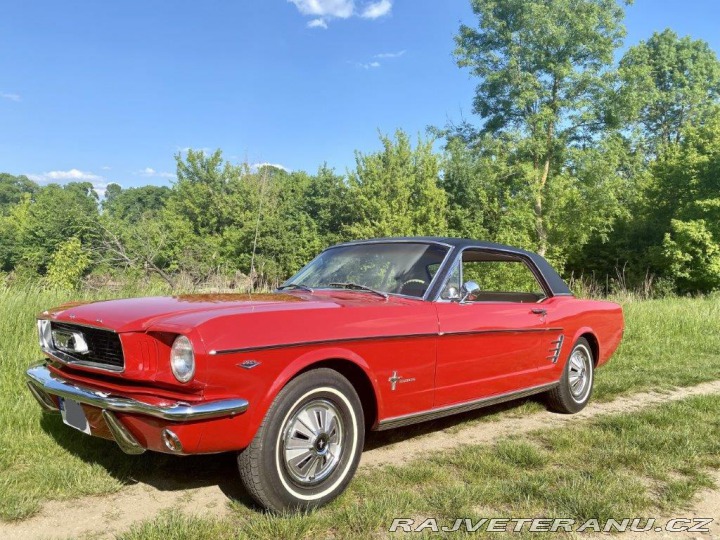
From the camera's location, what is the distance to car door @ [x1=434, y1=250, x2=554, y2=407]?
3998 millimetres

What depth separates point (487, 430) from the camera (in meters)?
4.86

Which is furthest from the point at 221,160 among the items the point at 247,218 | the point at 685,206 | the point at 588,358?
the point at 588,358

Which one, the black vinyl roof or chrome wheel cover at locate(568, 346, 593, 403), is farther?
chrome wheel cover at locate(568, 346, 593, 403)

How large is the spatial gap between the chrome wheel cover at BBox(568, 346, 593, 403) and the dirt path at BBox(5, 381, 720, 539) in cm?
79

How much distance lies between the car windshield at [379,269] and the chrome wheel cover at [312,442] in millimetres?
1184

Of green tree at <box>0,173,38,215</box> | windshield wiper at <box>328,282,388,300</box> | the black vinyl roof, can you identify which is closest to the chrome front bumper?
windshield wiper at <box>328,282,388,300</box>

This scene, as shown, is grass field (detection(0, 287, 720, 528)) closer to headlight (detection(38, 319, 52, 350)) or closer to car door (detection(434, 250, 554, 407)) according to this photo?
car door (detection(434, 250, 554, 407))

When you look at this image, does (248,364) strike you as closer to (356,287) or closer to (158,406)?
(158,406)

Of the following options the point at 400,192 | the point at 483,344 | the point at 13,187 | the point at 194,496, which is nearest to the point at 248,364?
the point at 194,496

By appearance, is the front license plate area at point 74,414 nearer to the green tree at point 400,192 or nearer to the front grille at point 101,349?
the front grille at point 101,349

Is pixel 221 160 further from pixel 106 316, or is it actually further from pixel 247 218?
pixel 106 316

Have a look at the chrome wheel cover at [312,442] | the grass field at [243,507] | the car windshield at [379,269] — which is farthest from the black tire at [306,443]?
the car windshield at [379,269]

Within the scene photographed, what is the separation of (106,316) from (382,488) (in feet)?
6.21

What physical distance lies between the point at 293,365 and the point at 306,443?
0.47 meters
